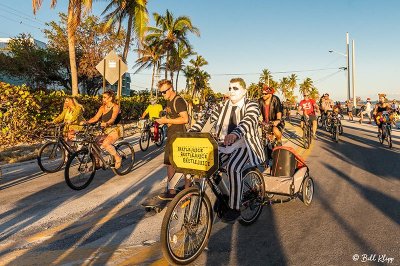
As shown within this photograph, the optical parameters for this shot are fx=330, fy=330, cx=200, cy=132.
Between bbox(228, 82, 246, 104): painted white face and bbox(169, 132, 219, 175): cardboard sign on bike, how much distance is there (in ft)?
3.31

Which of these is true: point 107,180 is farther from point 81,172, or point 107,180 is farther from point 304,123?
point 304,123

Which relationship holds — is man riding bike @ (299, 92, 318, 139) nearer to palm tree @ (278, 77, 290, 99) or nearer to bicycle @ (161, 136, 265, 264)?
bicycle @ (161, 136, 265, 264)

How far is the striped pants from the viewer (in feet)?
12.5

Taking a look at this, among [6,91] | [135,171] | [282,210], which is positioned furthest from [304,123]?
[6,91]

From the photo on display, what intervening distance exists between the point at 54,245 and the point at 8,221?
128cm

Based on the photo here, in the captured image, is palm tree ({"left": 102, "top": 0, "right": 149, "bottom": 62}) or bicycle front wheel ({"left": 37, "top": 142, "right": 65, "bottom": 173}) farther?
palm tree ({"left": 102, "top": 0, "right": 149, "bottom": 62})

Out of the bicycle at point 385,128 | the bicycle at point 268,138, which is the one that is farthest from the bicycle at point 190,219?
the bicycle at point 385,128

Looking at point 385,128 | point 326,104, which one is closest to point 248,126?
point 385,128

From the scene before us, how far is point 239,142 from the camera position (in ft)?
13.3

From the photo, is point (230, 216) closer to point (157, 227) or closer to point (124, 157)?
point (157, 227)

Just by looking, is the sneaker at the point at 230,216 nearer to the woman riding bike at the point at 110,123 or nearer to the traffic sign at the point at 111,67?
the woman riding bike at the point at 110,123

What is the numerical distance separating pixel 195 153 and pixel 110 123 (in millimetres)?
4269

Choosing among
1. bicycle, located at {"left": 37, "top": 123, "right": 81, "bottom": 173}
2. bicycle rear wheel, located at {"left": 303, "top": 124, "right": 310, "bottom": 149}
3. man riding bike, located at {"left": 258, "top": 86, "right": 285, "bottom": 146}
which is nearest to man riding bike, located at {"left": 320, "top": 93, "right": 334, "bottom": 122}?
bicycle rear wheel, located at {"left": 303, "top": 124, "right": 310, "bottom": 149}

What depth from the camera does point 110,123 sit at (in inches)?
282
